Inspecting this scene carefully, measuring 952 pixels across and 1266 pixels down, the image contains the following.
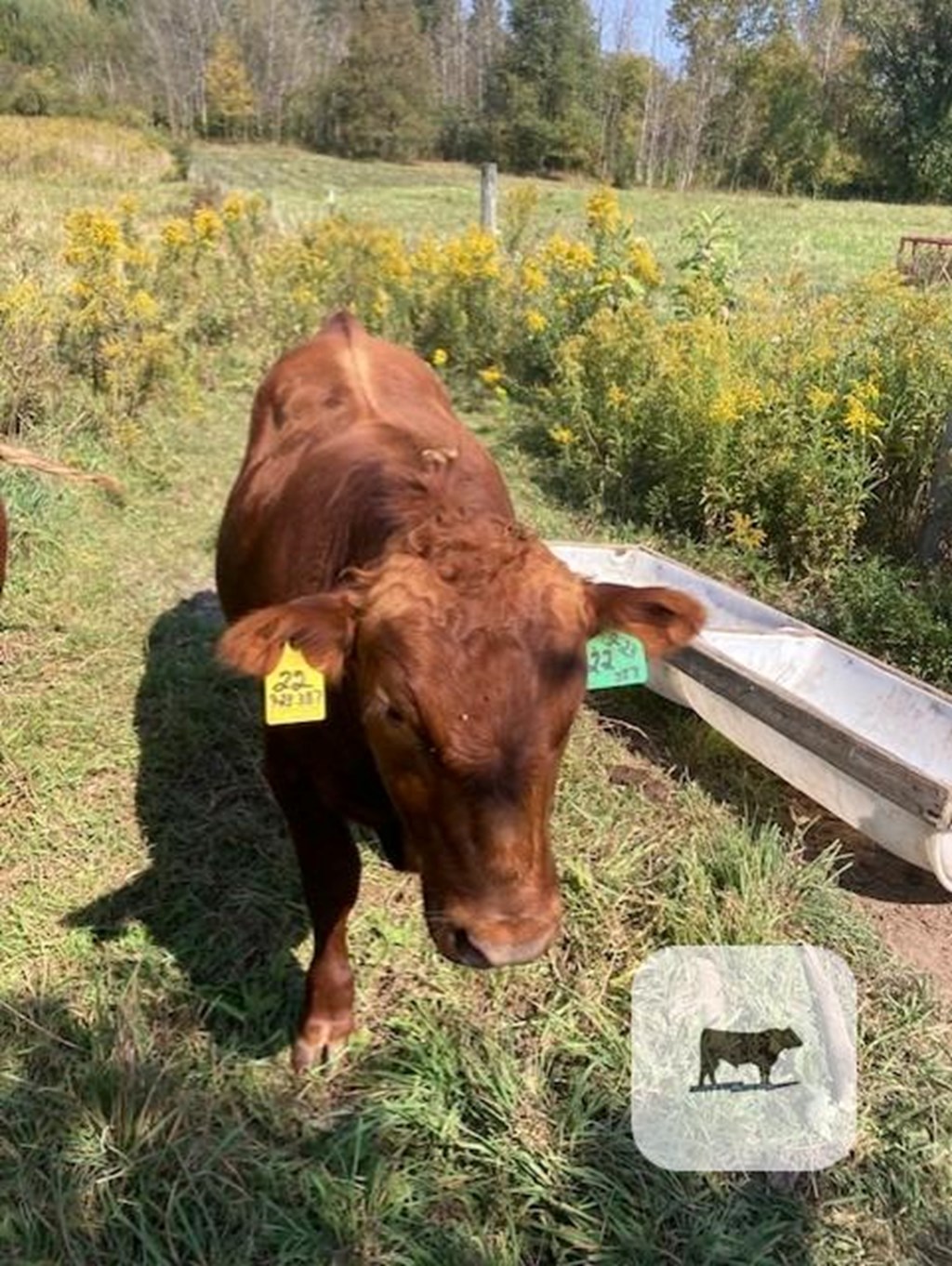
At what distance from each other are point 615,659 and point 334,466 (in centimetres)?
105

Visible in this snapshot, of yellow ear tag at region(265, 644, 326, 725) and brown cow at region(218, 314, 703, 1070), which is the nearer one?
brown cow at region(218, 314, 703, 1070)

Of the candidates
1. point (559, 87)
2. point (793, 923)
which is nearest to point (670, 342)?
point (793, 923)

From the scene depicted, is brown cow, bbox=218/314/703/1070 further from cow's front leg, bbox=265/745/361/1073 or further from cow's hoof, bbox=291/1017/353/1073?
cow's hoof, bbox=291/1017/353/1073

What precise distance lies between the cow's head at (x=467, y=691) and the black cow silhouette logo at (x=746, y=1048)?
0.99 m

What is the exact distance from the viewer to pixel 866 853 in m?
3.47

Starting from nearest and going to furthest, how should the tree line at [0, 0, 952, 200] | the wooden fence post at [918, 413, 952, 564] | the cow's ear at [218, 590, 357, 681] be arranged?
the cow's ear at [218, 590, 357, 681], the wooden fence post at [918, 413, 952, 564], the tree line at [0, 0, 952, 200]

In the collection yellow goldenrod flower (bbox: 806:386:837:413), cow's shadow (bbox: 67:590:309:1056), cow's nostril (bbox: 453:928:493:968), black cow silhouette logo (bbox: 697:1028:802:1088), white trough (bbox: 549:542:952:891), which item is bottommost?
cow's shadow (bbox: 67:590:309:1056)

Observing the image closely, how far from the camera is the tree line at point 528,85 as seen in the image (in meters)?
39.0

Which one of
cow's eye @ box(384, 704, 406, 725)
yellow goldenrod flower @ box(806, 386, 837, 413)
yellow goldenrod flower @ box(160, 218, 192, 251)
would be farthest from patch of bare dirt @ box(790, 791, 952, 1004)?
yellow goldenrod flower @ box(160, 218, 192, 251)

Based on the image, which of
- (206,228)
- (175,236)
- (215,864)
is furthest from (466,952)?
(206,228)

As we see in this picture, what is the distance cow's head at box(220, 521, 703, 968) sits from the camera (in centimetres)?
166

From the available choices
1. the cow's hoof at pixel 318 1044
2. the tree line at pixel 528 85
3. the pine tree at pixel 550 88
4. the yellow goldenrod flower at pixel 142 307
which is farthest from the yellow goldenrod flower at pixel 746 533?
the pine tree at pixel 550 88

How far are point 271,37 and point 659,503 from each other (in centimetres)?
5101

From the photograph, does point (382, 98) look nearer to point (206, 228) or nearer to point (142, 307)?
point (206, 228)
